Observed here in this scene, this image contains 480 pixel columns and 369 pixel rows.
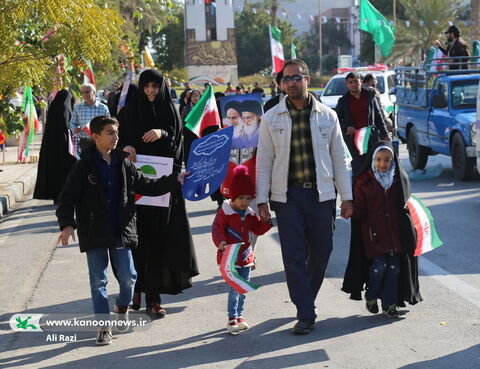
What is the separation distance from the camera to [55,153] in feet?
44.2

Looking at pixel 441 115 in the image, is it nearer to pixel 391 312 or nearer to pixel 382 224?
pixel 382 224

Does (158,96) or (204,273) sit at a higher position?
(158,96)

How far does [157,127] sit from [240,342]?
1805 mm

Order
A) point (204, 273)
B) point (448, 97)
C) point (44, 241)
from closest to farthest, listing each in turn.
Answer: point (204, 273) < point (44, 241) < point (448, 97)

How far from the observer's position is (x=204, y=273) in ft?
27.9

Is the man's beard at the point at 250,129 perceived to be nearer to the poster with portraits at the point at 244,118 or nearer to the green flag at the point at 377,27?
the poster with portraits at the point at 244,118

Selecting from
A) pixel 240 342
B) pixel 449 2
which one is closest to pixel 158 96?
pixel 240 342

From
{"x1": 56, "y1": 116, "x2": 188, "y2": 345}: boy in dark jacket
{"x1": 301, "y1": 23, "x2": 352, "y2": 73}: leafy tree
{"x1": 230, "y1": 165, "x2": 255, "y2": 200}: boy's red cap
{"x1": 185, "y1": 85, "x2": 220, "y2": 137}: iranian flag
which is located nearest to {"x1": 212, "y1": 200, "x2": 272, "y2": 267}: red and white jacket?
{"x1": 230, "y1": 165, "x2": 255, "y2": 200}: boy's red cap

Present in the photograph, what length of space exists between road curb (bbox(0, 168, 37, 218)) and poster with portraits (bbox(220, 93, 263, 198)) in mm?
6643

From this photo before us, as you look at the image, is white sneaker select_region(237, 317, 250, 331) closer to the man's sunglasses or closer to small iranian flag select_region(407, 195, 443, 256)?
small iranian flag select_region(407, 195, 443, 256)

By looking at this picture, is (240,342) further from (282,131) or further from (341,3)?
(341,3)

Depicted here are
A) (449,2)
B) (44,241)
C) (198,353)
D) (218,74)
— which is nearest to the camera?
(198,353)

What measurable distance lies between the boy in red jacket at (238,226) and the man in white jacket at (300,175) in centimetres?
11

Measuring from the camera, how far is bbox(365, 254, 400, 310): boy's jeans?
6.50 meters
